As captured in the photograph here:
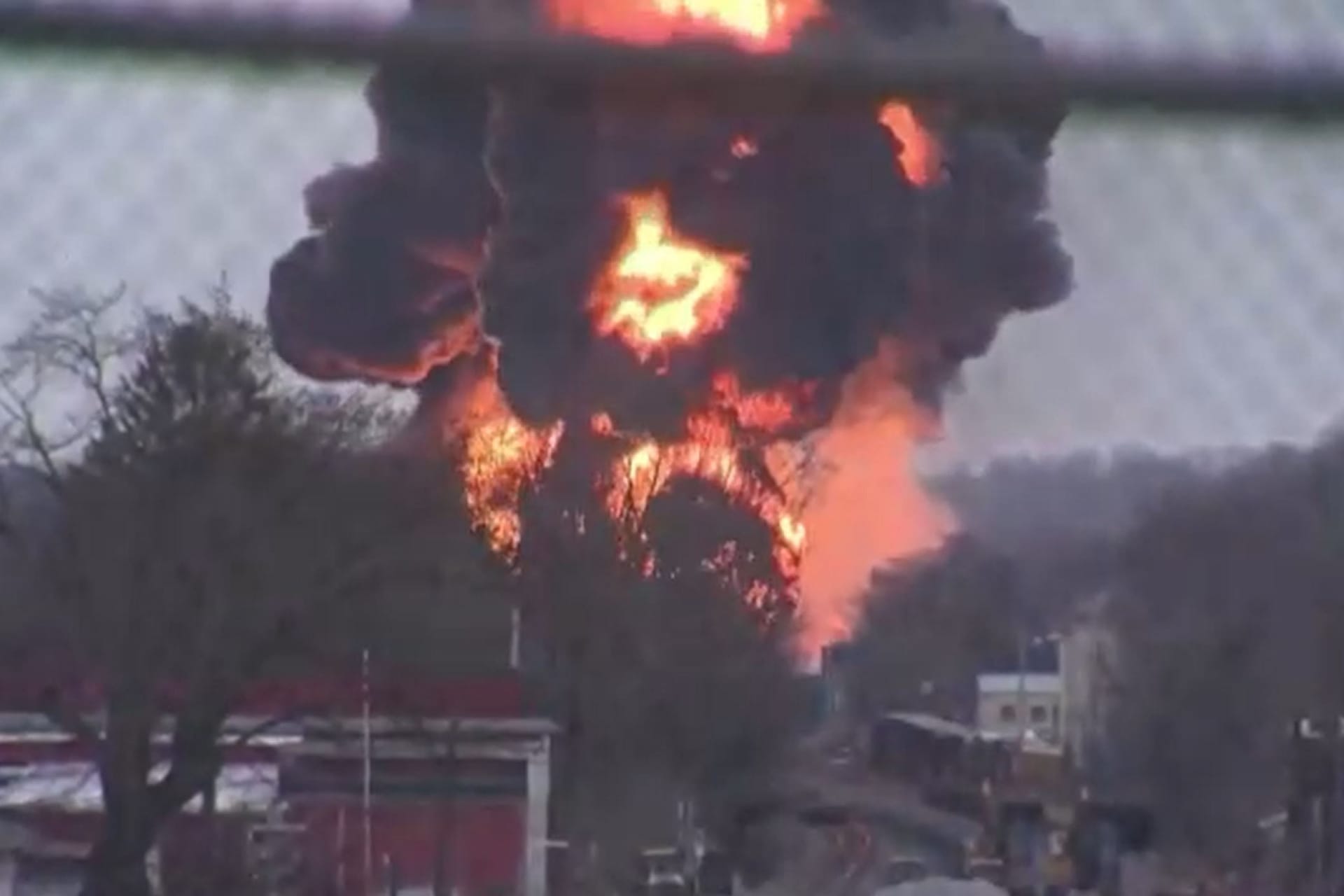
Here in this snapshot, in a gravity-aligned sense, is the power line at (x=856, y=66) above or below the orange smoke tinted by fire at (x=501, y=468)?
below

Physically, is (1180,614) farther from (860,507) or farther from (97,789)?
(97,789)

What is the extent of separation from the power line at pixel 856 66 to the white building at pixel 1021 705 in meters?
5.77

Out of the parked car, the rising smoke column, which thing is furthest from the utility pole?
the rising smoke column

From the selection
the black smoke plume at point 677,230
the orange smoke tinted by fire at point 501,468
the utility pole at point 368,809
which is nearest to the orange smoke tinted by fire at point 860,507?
the black smoke plume at point 677,230

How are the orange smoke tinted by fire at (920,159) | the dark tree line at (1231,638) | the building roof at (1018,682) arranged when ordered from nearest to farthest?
the dark tree line at (1231,638), the building roof at (1018,682), the orange smoke tinted by fire at (920,159)

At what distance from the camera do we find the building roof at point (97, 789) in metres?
5.81

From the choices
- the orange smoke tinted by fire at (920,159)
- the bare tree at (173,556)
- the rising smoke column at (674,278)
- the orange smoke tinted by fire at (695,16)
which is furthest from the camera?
the orange smoke tinted by fire at (920,159)

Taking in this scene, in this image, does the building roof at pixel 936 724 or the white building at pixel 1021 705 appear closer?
the white building at pixel 1021 705

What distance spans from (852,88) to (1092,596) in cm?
640

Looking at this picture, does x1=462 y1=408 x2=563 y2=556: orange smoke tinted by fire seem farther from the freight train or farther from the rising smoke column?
the freight train

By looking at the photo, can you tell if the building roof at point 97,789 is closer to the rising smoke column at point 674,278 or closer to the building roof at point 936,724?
the building roof at point 936,724

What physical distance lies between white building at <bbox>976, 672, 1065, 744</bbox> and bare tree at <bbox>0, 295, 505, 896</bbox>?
1738 mm

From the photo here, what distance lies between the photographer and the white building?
7488 mm

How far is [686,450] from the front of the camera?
10.7 meters
